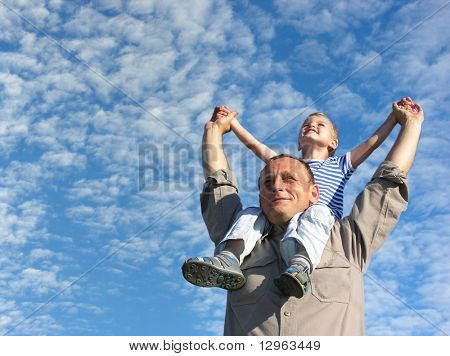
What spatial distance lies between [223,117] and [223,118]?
3cm

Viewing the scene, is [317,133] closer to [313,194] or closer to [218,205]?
[313,194]

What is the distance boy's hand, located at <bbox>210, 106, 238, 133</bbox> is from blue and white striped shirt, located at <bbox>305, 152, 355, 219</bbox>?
105 centimetres

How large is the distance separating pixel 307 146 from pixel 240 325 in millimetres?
3215

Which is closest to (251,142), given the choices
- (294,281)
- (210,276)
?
(210,276)

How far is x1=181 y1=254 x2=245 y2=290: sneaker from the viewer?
454 cm

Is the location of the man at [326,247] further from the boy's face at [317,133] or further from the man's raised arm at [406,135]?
the boy's face at [317,133]

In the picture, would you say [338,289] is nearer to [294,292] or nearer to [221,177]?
[294,292]

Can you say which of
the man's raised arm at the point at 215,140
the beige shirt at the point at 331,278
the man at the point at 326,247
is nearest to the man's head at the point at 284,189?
the man at the point at 326,247

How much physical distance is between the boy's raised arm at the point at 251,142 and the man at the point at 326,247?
111 centimetres

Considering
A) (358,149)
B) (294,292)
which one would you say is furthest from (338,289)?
(358,149)

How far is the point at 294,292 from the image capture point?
14.1ft

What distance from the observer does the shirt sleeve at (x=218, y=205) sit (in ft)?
17.6

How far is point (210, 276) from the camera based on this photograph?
458 centimetres

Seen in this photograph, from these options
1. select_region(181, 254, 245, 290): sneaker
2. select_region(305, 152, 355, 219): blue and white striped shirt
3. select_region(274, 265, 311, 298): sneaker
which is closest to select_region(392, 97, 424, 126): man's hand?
select_region(305, 152, 355, 219): blue and white striped shirt
